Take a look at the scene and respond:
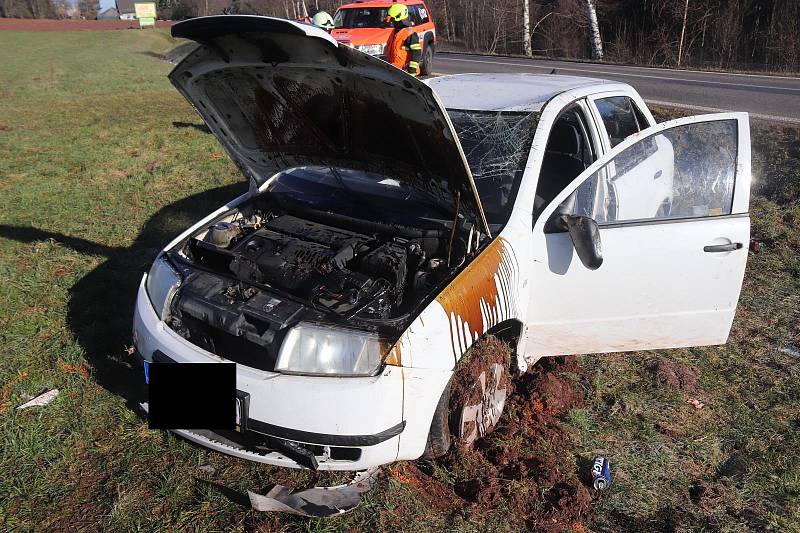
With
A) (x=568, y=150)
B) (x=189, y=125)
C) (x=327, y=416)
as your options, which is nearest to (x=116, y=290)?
(x=327, y=416)

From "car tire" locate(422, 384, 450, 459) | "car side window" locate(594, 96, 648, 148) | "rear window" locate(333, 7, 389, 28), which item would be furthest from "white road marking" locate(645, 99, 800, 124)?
"car tire" locate(422, 384, 450, 459)

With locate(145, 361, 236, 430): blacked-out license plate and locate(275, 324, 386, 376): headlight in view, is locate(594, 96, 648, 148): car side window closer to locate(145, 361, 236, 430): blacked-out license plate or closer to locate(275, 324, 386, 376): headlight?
locate(275, 324, 386, 376): headlight

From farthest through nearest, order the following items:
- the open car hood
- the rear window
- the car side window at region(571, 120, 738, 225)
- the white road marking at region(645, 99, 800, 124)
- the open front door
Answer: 1. the rear window
2. the white road marking at region(645, 99, 800, 124)
3. the car side window at region(571, 120, 738, 225)
4. the open front door
5. the open car hood

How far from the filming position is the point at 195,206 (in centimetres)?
626

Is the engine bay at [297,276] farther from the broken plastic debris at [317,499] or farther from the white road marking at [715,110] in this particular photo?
the white road marking at [715,110]

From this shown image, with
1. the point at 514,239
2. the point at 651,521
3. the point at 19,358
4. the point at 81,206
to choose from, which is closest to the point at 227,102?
A: the point at 514,239

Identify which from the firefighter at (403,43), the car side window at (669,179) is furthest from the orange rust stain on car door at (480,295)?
the firefighter at (403,43)

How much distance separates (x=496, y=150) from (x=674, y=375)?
5.74 feet

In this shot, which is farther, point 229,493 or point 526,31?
point 526,31

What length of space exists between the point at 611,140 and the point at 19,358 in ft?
13.0

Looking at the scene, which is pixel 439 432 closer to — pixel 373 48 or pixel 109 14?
pixel 373 48

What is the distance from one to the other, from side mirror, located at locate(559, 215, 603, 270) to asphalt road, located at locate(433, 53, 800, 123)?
281 inches

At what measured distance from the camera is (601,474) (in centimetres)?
274

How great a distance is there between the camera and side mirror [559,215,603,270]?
2775 mm
